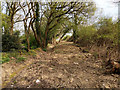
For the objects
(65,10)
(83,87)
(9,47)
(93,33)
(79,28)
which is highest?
(65,10)

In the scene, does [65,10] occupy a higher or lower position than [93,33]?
higher

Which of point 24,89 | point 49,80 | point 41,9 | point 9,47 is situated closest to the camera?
point 24,89

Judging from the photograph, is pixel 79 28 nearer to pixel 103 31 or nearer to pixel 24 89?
pixel 103 31

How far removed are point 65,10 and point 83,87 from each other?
6.42m

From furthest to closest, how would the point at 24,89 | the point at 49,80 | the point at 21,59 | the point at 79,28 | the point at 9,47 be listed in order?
the point at 79,28
the point at 9,47
the point at 21,59
the point at 49,80
the point at 24,89

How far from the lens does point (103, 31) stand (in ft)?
16.4

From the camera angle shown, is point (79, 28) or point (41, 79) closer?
point (41, 79)

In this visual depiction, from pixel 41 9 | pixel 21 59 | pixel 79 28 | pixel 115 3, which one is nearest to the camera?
pixel 115 3

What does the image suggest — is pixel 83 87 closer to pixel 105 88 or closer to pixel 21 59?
pixel 105 88

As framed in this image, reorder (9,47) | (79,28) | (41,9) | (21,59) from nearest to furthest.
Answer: (21,59) → (9,47) → (41,9) → (79,28)

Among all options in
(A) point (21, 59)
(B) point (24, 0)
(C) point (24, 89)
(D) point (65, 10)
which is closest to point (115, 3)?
(C) point (24, 89)

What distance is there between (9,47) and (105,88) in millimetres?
5230

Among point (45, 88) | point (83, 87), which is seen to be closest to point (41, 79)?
point (45, 88)

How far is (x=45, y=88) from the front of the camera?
76.0 inches
